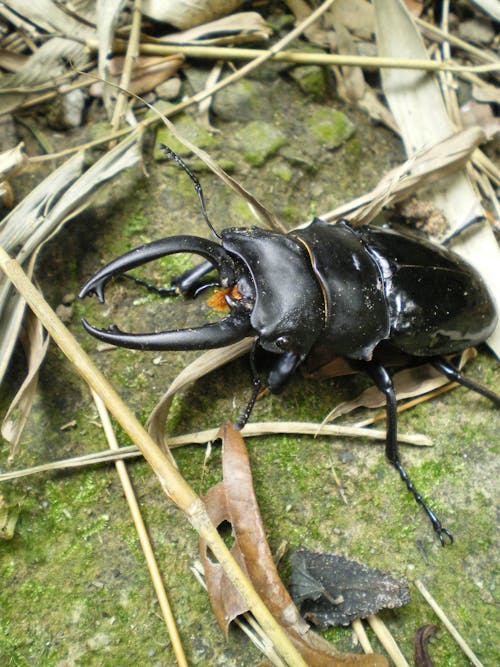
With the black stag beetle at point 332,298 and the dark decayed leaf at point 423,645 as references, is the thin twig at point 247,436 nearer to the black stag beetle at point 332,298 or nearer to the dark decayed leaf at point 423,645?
the black stag beetle at point 332,298

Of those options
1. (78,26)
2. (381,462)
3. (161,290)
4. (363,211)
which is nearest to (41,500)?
(161,290)

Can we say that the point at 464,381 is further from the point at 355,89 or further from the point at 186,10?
the point at 186,10

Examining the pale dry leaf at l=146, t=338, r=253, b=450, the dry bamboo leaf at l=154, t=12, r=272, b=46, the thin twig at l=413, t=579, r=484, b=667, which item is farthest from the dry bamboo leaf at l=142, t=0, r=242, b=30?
the thin twig at l=413, t=579, r=484, b=667

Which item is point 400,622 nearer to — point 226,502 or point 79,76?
point 226,502

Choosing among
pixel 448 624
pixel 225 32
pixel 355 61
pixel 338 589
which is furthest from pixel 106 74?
pixel 448 624

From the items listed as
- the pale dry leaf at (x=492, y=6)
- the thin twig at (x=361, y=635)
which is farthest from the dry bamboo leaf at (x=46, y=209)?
the pale dry leaf at (x=492, y=6)

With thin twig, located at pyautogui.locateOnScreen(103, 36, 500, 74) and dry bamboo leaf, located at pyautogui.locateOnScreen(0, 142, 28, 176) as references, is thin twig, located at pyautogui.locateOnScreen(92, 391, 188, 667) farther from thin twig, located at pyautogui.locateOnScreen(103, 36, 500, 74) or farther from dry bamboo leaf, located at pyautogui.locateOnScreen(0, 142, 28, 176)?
thin twig, located at pyautogui.locateOnScreen(103, 36, 500, 74)
